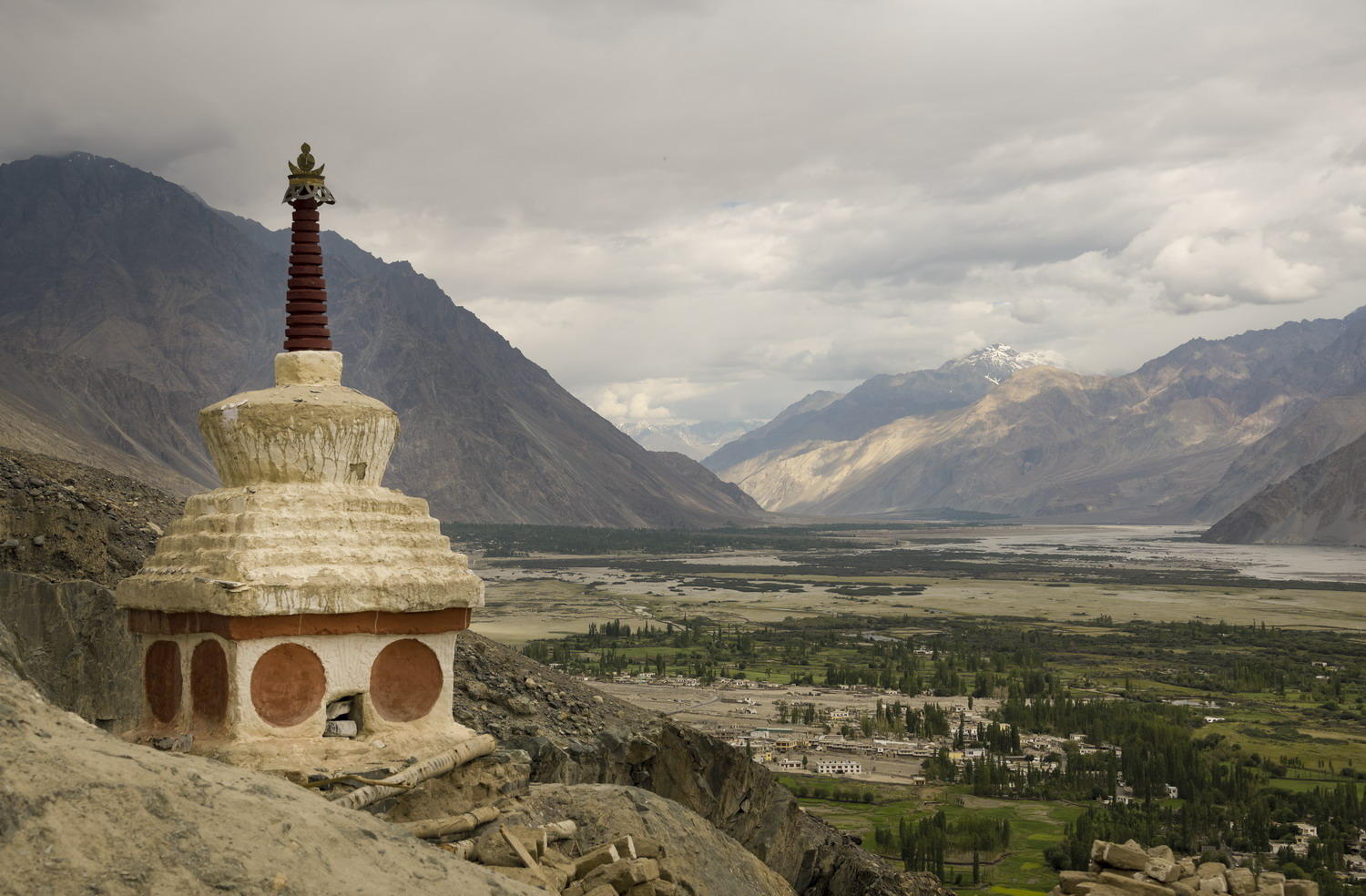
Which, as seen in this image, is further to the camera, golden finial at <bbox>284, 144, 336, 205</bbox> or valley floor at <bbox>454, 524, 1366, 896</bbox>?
valley floor at <bbox>454, 524, 1366, 896</bbox>

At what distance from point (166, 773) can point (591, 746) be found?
12663 mm

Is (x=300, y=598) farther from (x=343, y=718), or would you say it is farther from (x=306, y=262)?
(x=306, y=262)

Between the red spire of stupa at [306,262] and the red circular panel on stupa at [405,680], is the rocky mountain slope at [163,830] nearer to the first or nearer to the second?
the red circular panel on stupa at [405,680]

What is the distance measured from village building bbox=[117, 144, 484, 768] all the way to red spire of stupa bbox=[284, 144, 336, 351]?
37 cm

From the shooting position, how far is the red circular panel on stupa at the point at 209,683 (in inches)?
403

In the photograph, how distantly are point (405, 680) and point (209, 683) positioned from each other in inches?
58.3

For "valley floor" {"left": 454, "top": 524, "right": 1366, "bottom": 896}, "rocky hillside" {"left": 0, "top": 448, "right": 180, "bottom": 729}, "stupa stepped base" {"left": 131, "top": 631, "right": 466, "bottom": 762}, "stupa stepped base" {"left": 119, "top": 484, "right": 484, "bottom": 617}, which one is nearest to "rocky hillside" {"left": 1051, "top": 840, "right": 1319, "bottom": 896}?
"stupa stepped base" {"left": 131, "top": 631, "right": 466, "bottom": 762}

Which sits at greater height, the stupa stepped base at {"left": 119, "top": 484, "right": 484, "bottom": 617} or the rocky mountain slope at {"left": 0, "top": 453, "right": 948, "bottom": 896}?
the stupa stepped base at {"left": 119, "top": 484, "right": 484, "bottom": 617}

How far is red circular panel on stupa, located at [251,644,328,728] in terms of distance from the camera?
10203 millimetres

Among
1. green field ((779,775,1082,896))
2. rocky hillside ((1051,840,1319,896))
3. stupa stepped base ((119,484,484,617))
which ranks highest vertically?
stupa stepped base ((119,484,484,617))

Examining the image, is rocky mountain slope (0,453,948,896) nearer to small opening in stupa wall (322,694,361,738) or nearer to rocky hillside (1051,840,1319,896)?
rocky hillside (1051,840,1319,896)

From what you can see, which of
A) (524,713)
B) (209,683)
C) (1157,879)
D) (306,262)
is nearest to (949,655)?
(524,713)

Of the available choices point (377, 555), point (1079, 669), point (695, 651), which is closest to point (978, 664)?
point (1079, 669)

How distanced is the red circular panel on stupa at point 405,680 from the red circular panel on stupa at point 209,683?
1.11 metres
